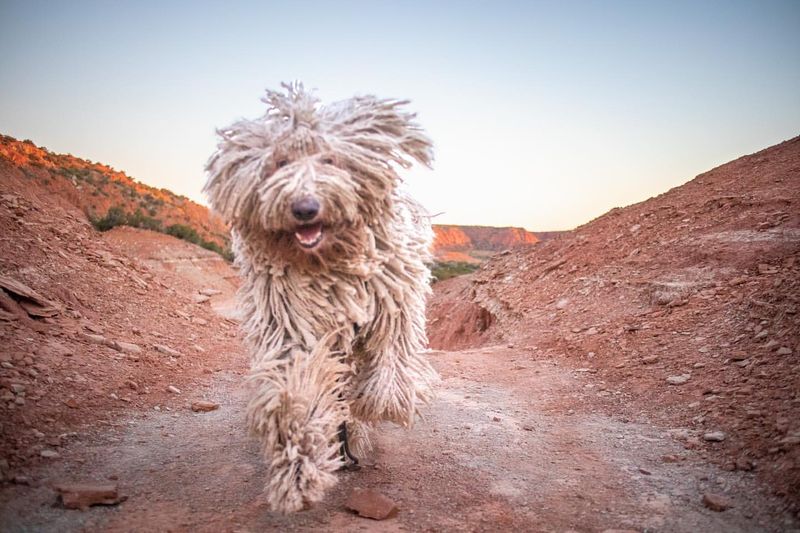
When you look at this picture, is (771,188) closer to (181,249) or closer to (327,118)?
(327,118)

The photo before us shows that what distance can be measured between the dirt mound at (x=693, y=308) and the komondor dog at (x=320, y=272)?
8.49ft

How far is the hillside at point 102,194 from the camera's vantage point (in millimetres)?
21859

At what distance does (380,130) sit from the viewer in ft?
12.6

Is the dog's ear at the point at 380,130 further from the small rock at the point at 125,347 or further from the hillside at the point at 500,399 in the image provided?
the small rock at the point at 125,347

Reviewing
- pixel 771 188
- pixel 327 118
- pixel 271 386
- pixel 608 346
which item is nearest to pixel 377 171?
pixel 327 118

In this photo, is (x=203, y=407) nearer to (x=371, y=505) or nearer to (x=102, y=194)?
(x=371, y=505)

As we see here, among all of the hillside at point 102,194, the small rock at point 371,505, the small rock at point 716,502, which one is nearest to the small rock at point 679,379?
the small rock at point 716,502

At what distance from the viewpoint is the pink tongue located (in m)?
3.39

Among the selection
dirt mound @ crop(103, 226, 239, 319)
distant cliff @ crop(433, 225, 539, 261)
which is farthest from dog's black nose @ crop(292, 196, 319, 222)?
distant cliff @ crop(433, 225, 539, 261)

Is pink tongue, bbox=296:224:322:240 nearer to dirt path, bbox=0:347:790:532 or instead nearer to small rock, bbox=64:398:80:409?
dirt path, bbox=0:347:790:532

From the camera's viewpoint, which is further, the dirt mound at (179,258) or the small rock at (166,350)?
the dirt mound at (179,258)

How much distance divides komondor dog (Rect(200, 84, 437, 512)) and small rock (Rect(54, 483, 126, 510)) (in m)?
0.96

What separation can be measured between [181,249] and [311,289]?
1944 cm

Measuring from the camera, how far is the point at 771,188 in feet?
32.1
